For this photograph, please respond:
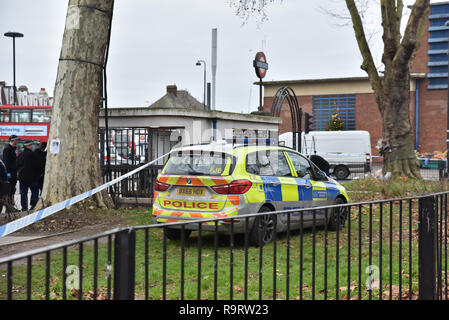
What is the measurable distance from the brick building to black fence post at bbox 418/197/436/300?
131 feet

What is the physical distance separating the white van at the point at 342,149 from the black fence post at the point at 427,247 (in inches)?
882

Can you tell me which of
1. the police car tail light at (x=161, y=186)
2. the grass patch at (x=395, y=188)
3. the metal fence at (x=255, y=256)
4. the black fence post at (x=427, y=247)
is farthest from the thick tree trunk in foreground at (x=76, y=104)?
the black fence post at (x=427, y=247)

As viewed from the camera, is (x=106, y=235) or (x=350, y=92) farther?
(x=350, y=92)

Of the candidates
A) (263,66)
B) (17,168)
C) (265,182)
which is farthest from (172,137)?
(263,66)

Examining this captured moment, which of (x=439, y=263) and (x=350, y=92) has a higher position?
(x=350, y=92)

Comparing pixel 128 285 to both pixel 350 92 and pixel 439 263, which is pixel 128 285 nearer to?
pixel 439 263

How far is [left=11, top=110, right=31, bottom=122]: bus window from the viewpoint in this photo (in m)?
35.5

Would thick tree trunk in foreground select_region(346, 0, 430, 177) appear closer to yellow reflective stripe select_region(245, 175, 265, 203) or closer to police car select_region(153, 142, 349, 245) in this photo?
police car select_region(153, 142, 349, 245)

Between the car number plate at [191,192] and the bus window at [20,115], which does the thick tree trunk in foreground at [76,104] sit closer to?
the car number plate at [191,192]

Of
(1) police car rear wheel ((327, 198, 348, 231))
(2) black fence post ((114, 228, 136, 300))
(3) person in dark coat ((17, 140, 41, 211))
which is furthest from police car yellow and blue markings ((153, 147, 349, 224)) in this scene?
(3) person in dark coat ((17, 140, 41, 211))

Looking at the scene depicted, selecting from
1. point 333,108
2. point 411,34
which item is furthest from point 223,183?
point 333,108

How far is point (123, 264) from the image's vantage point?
2.40 meters
